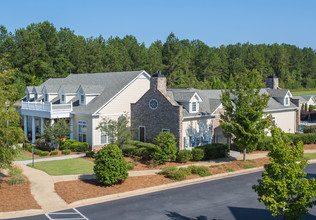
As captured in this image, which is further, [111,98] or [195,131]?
[111,98]

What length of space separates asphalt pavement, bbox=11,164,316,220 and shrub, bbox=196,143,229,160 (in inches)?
294

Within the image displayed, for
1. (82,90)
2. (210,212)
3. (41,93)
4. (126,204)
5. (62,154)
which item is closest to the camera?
(210,212)

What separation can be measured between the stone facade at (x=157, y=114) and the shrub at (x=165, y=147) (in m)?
1.76

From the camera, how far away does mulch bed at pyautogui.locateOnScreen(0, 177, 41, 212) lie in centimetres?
1587

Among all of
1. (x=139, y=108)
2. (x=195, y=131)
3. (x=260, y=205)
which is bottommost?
(x=260, y=205)

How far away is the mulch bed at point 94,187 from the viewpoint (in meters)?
17.8

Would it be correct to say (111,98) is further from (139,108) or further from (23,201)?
A: (23,201)

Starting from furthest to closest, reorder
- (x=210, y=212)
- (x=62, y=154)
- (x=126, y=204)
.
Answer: (x=62, y=154)
(x=126, y=204)
(x=210, y=212)

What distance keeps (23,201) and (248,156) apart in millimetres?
19893

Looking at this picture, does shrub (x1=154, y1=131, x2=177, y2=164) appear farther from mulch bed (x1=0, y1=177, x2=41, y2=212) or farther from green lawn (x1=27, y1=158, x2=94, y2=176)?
mulch bed (x1=0, y1=177, x2=41, y2=212)

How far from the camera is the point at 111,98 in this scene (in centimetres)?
3150

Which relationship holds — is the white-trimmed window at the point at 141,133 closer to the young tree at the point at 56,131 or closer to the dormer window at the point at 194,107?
the dormer window at the point at 194,107

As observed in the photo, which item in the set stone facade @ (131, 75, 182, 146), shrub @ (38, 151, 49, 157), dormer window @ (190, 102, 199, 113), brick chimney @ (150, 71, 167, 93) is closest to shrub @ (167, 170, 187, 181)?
stone facade @ (131, 75, 182, 146)

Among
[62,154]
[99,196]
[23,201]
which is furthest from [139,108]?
[23,201]
